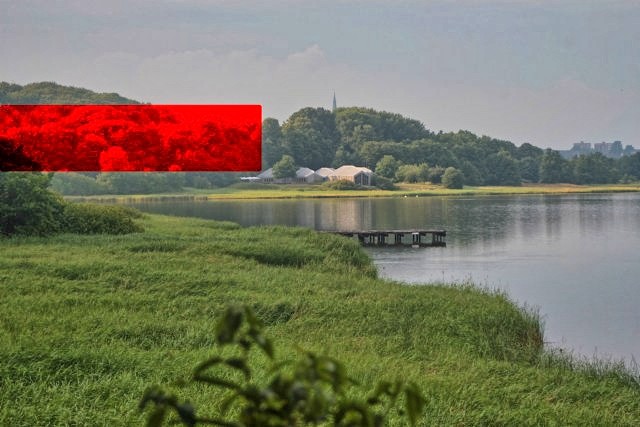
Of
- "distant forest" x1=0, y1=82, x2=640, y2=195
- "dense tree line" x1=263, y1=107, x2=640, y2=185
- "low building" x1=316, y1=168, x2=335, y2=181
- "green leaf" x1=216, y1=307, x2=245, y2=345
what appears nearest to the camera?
"green leaf" x1=216, y1=307, x2=245, y2=345

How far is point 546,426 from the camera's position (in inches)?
264

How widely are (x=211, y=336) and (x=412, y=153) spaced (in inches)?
3497

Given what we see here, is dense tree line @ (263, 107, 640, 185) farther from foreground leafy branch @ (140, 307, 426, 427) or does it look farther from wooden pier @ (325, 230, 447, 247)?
foreground leafy branch @ (140, 307, 426, 427)

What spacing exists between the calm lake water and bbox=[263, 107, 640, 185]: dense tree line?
131 ft

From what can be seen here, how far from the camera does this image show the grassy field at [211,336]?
6.80 m

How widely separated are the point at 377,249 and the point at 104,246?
15.0 m

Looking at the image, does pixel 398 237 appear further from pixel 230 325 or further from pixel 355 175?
pixel 355 175

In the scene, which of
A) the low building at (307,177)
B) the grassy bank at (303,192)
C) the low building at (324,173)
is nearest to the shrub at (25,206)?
the grassy bank at (303,192)

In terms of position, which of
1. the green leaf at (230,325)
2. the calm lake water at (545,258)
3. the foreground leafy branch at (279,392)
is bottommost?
the calm lake water at (545,258)

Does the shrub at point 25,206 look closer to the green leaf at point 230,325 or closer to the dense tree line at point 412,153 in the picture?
the green leaf at point 230,325
